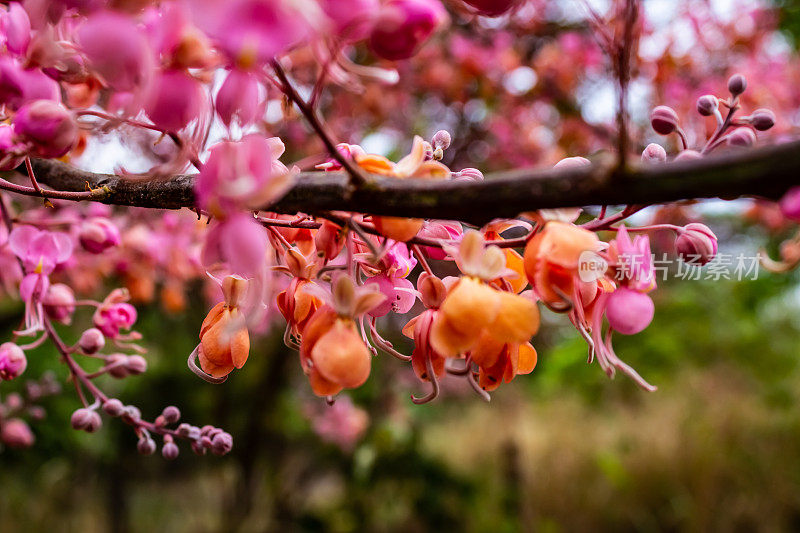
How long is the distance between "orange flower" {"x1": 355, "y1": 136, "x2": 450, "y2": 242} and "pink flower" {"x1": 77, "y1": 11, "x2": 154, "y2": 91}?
0.34 feet

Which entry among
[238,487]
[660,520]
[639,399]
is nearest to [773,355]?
[639,399]

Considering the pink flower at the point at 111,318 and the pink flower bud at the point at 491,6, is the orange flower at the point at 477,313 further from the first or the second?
the pink flower at the point at 111,318

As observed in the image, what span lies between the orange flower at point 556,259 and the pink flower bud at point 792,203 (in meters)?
0.08

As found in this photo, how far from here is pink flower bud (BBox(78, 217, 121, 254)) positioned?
531 millimetres

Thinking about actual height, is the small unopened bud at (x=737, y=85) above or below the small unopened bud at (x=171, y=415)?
above

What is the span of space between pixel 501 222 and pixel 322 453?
1770mm

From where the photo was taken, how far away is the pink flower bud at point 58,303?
1.67 ft

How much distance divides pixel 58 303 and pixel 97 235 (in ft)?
0.23

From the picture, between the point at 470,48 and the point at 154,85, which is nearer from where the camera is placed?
the point at 154,85

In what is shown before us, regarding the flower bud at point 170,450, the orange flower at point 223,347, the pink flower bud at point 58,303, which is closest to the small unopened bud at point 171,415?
the flower bud at point 170,450

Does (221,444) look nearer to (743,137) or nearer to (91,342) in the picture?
(91,342)

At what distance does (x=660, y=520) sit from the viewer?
81.0 inches

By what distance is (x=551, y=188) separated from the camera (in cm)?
22

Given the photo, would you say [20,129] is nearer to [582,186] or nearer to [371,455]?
[582,186]
